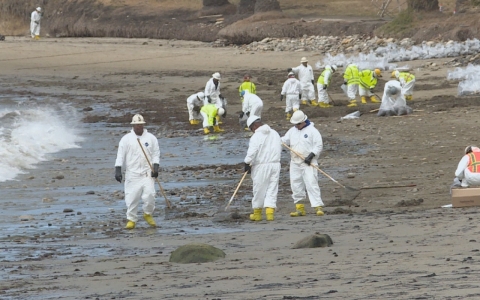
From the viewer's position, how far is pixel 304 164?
1541cm

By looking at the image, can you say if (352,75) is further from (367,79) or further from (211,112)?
(211,112)

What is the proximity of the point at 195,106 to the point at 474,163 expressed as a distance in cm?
1361

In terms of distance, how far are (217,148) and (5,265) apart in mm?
11700

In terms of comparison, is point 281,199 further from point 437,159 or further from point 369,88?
point 369,88

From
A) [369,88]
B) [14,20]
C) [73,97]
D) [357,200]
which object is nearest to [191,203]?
[357,200]

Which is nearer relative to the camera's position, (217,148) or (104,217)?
(104,217)

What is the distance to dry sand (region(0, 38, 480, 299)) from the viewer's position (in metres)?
9.46

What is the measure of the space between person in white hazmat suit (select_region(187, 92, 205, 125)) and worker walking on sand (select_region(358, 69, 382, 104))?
13.7ft

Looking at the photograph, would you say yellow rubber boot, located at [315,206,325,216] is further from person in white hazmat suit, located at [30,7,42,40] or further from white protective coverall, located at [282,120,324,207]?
person in white hazmat suit, located at [30,7,42,40]

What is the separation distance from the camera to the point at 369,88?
93.0ft

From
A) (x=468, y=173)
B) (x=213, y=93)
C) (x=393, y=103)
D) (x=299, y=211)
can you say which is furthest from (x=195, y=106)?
(x=468, y=173)

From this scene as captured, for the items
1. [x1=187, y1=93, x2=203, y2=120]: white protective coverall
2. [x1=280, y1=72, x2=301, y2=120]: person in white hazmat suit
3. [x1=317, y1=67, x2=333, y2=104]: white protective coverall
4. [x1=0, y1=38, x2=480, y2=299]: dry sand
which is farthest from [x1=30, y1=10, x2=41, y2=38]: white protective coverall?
[x1=280, y1=72, x2=301, y2=120]: person in white hazmat suit

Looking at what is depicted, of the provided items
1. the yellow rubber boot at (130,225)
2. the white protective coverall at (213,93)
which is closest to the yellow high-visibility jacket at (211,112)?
the white protective coverall at (213,93)

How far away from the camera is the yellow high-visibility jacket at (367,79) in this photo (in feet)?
92.1
